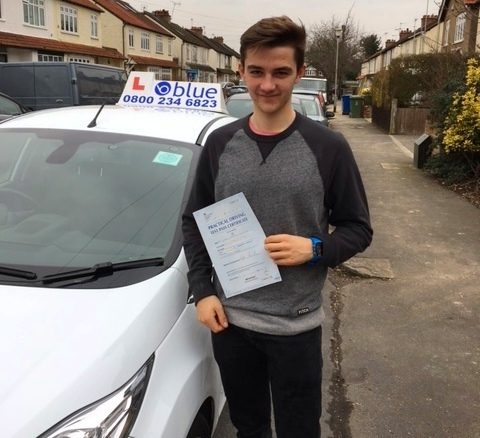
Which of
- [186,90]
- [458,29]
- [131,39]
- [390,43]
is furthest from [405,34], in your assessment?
[186,90]

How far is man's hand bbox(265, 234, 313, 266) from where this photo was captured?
1791 millimetres

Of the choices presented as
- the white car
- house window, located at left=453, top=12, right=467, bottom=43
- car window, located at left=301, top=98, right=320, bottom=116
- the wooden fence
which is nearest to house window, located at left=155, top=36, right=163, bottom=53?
house window, located at left=453, top=12, right=467, bottom=43

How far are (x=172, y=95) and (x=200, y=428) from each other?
2567mm

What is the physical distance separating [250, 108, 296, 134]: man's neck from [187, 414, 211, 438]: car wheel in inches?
42.5

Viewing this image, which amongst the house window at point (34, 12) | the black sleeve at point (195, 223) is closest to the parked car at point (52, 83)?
the black sleeve at point (195, 223)

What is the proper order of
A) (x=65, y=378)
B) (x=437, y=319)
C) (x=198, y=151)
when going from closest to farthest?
(x=65, y=378), (x=198, y=151), (x=437, y=319)

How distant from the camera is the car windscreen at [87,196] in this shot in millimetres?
2227

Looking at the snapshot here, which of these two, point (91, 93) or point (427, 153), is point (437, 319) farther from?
point (91, 93)

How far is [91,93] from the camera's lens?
44.3 feet

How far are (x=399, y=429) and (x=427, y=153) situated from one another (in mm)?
9384

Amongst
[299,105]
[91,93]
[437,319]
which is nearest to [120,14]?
[91,93]

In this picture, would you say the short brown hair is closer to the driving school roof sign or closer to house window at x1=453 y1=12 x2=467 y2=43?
the driving school roof sign

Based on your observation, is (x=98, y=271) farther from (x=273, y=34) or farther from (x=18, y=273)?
(x=273, y=34)

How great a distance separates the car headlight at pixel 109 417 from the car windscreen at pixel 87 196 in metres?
0.66
